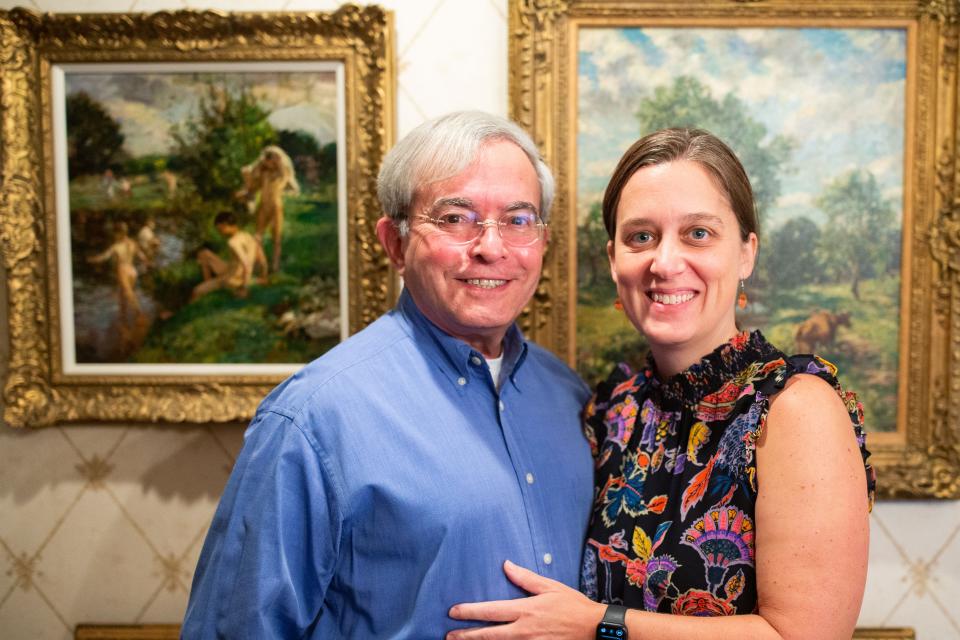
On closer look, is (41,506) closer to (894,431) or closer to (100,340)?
(100,340)

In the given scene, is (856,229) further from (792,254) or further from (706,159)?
(706,159)

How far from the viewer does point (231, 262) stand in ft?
5.96

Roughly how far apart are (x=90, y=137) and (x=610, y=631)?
1.65m

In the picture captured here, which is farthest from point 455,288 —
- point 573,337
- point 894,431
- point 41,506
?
point 41,506

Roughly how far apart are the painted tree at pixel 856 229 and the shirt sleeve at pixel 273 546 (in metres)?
1.36

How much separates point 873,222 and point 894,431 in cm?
53

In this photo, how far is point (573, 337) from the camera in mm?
1821

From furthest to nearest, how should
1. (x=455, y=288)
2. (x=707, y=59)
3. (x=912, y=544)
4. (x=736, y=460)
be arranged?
(x=912, y=544) → (x=707, y=59) → (x=455, y=288) → (x=736, y=460)

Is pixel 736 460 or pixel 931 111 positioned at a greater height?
pixel 931 111

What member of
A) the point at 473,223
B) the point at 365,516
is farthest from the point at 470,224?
the point at 365,516

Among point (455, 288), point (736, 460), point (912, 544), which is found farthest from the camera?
point (912, 544)

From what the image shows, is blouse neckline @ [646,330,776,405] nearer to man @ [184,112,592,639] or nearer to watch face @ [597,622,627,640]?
man @ [184,112,592,639]

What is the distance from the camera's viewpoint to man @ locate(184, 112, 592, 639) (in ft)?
3.84

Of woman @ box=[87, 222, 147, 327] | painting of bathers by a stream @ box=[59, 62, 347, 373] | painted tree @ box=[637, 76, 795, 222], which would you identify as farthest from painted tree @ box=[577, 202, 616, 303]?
woman @ box=[87, 222, 147, 327]
